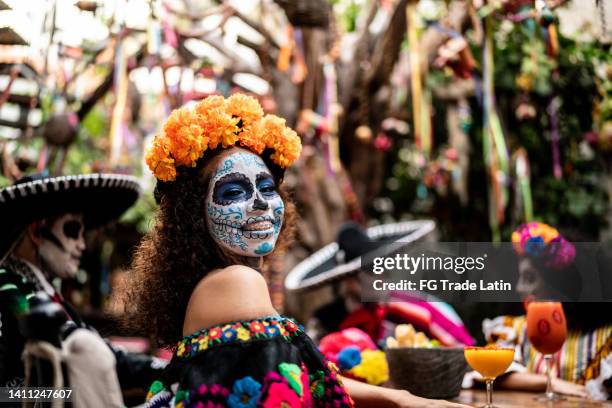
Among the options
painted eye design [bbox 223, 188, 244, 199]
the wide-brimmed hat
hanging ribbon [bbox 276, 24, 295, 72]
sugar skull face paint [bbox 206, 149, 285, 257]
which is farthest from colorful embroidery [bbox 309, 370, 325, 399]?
hanging ribbon [bbox 276, 24, 295, 72]

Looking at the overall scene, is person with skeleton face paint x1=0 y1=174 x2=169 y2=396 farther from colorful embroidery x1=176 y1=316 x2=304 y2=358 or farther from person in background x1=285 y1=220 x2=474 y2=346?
person in background x1=285 y1=220 x2=474 y2=346

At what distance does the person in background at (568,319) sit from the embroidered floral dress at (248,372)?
113 cm

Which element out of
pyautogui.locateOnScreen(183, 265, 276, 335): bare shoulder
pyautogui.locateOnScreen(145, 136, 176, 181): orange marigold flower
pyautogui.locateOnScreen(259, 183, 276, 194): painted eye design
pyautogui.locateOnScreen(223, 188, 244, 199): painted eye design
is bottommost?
pyautogui.locateOnScreen(183, 265, 276, 335): bare shoulder

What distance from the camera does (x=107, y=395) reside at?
1399 millimetres

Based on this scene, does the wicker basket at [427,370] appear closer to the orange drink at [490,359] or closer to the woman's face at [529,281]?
the orange drink at [490,359]

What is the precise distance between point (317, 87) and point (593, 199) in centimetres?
428

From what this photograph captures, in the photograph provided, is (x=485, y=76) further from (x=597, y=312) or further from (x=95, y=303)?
(x=95, y=303)

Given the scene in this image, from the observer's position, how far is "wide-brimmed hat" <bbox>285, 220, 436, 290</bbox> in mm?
4188

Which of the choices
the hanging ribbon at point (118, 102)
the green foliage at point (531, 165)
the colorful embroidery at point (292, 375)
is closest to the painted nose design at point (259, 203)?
the colorful embroidery at point (292, 375)

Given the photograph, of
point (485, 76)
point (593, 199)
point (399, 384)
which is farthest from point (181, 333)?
point (593, 199)

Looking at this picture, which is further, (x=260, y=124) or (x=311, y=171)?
(x=311, y=171)

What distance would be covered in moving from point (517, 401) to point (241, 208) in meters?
1.14

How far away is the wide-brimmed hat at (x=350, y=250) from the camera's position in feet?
13.7

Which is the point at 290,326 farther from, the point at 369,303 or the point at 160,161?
the point at 369,303
